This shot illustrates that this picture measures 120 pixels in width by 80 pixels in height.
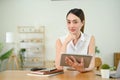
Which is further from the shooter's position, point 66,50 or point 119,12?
point 119,12

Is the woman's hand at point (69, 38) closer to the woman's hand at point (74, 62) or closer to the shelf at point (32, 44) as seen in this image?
the woman's hand at point (74, 62)

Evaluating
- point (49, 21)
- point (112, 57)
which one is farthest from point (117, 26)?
point (49, 21)

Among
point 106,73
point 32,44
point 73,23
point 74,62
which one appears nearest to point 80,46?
point 73,23

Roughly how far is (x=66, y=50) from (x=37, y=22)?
2.94 m

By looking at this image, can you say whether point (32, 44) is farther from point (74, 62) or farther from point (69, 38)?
point (74, 62)

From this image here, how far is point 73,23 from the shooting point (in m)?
2.34

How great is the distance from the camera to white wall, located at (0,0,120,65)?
17.0ft

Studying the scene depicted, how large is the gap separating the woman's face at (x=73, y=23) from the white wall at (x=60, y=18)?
2.85 metres

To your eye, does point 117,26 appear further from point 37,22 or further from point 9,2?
point 9,2

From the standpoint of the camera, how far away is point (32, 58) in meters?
5.25

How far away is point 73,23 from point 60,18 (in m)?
2.93

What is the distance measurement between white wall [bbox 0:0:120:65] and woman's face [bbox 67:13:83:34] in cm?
285

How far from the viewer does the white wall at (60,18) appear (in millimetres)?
5184

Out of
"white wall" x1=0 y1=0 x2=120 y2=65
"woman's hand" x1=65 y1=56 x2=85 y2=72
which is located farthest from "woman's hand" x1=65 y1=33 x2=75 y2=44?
"white wall" x1=0 y1=0 x2=120 y2=65
